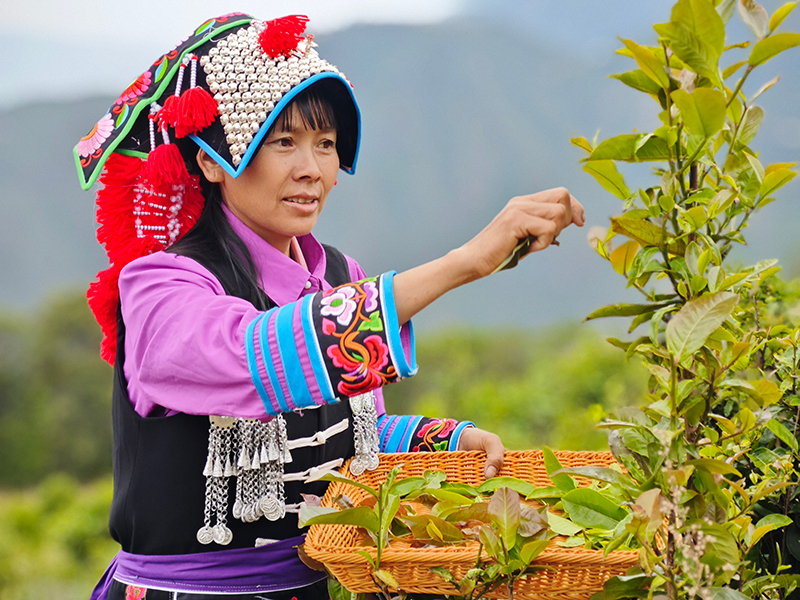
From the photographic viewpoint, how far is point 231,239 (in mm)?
1196

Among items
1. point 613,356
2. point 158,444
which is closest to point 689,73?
point 158,444

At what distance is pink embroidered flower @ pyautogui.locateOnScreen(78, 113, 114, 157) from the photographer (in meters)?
1.19

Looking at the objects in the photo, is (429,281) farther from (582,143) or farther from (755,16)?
(755,16)

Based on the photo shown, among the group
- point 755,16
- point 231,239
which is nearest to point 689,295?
point 755,16

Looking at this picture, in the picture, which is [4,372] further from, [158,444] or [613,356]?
[158,444]

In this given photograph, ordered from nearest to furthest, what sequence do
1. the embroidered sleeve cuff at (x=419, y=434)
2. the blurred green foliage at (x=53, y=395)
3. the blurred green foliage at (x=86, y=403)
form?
the embroidered sleeve cuff at (x=419, y=434) < the blurred green foliage at (x=86, y=403) < the blurred green foliage at (x=53, y=395)

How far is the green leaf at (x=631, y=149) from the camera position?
0.65 metres

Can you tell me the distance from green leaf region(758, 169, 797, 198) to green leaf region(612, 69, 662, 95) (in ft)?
0.48

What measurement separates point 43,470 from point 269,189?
4.44 metres

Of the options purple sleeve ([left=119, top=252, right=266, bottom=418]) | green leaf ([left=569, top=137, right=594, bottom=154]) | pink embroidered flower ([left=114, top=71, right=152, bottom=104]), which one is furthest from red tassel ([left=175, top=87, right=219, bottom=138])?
green leaf ([left=569, top=137, right=594, bottom=154])

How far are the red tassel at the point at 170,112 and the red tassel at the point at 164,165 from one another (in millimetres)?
40

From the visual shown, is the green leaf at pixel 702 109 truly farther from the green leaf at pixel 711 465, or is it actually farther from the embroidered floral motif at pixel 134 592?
the embroidered floral motif at pixel 134 592

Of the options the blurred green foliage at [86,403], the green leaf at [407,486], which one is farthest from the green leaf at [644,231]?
the blurred green foliage at [86,403]

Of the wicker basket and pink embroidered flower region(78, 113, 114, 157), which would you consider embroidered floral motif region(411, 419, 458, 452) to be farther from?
pink embroidered flower region(78, 113, 114, 157)
